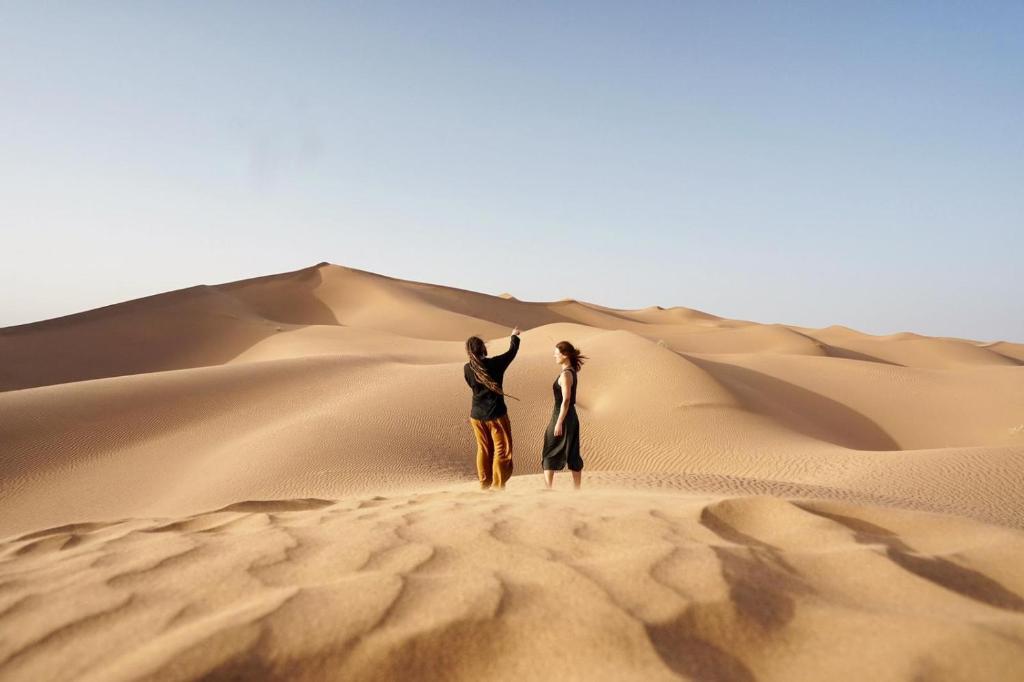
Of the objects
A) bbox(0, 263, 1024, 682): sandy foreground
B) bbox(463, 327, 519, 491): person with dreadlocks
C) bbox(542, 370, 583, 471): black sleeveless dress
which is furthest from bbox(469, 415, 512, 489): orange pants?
bbox(542, 370, 583, 471): black sleeveless dress

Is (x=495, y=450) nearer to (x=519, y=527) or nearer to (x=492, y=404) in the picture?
(x=492, y=404)

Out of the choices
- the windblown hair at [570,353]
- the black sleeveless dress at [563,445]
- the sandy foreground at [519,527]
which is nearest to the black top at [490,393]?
the windblown hair at [570,353]

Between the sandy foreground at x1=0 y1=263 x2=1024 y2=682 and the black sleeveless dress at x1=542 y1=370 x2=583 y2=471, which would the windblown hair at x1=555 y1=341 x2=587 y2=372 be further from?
the sandy foreground at x1=0 y1=263 x2=1024 y2=682

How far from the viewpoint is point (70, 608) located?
2.46 meters

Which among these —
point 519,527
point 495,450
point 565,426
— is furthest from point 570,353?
point 519,527

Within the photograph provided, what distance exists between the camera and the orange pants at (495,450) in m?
7.24

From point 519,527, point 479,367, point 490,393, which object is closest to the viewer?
point 519,527

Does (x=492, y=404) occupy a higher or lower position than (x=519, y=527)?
higher

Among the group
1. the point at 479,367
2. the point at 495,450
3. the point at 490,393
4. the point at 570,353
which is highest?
the point at 570,353

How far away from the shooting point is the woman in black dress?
7.15 meters

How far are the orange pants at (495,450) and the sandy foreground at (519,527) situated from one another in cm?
33

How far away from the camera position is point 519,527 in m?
3.21

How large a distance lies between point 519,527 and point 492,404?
4002 millimetres

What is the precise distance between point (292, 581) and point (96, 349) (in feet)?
119
